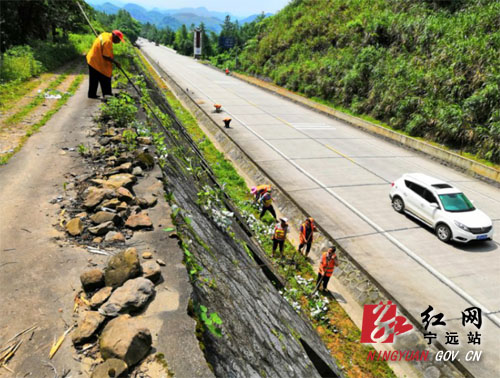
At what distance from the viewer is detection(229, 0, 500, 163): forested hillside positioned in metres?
20.5

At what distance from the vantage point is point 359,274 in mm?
10055

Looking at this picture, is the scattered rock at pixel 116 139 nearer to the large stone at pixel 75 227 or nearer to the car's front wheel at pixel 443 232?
the large stone at pixel 75 227

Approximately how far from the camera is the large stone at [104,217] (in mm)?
5375

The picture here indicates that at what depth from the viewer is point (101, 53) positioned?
10484 mm

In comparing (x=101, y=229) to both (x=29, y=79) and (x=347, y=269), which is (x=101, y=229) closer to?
(x=347, y=269)

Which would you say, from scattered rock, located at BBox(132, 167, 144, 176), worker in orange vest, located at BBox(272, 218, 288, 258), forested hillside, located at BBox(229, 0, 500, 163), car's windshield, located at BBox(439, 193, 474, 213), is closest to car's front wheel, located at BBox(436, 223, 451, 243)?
car's windshield, located at BBox(439, 193, 474, 213)

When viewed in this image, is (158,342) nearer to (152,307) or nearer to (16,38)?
(152,307)

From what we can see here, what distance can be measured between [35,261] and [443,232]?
12.3 metres

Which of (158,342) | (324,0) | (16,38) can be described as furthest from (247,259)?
(324,0)

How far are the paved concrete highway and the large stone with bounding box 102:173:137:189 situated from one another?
24.8ft

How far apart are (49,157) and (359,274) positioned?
8956 mm

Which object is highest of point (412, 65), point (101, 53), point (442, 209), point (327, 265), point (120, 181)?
point (412, 65)

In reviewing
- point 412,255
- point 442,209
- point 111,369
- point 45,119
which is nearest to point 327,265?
point 412,255

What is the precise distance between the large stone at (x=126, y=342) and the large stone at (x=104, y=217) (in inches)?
88.6
